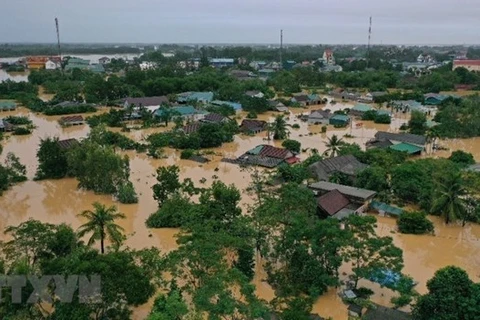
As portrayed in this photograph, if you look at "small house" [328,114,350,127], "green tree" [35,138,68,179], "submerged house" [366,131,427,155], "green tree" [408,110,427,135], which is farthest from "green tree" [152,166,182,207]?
"small house" [328,114,350,127]

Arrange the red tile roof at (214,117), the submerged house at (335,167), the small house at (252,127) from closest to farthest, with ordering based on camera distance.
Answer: the submerged house at (335,167) < the small house at (252,127) < the red tile roof at (214,117)

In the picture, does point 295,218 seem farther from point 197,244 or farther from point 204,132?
point 204,132

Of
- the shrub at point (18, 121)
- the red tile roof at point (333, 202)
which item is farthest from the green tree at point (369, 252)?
the shrub at point (18, 121)

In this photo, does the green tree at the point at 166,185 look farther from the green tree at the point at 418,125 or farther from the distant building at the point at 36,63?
the distant building at the point at 36,63

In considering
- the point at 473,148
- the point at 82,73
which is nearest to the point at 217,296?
the point at 473,148

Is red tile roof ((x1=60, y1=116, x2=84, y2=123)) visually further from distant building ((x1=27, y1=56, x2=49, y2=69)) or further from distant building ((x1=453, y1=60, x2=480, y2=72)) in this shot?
distant building ((x1=453, y1=60, x2=480, y2=72))
